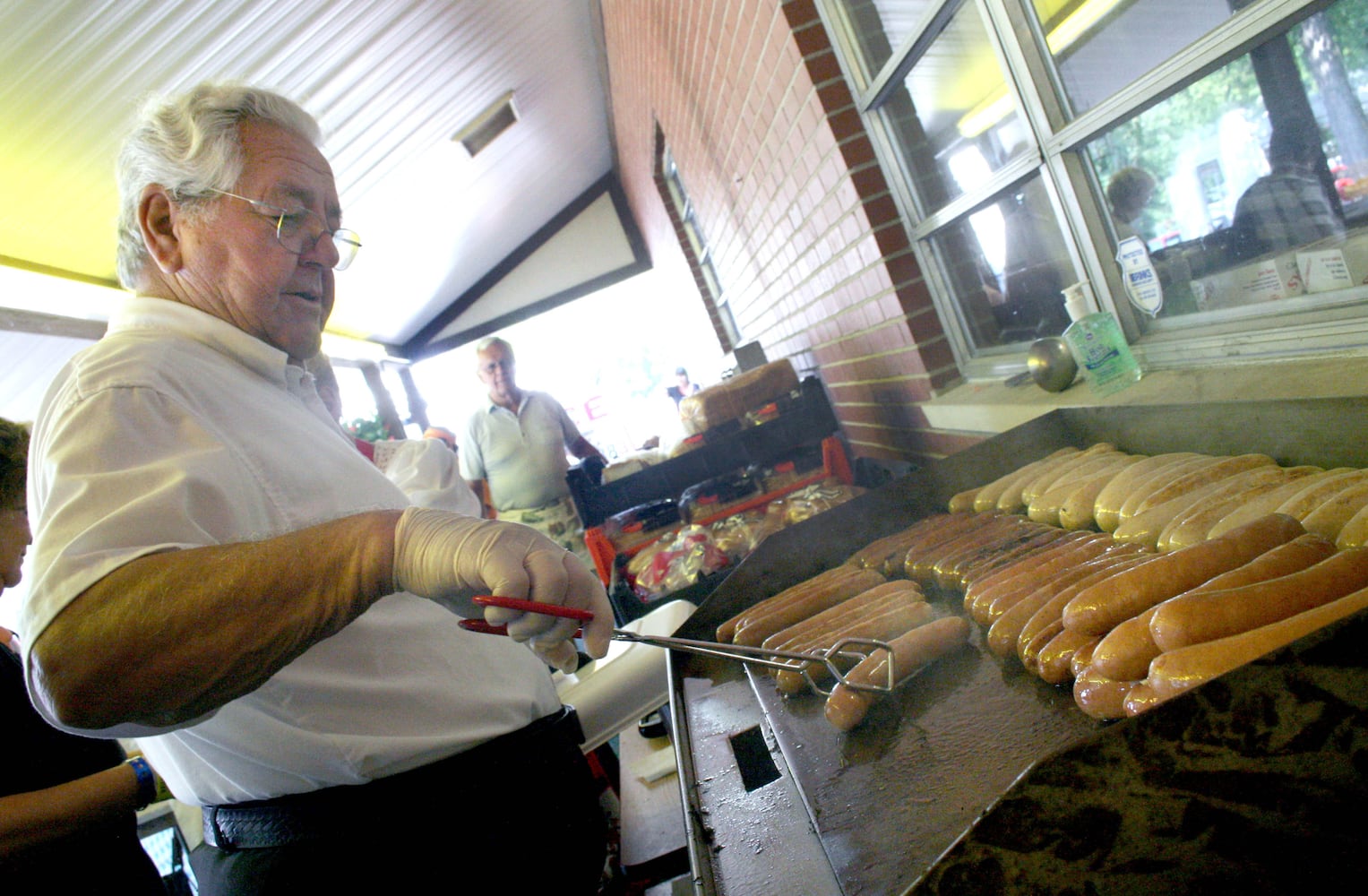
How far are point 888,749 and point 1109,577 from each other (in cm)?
58

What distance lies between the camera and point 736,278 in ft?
22.1

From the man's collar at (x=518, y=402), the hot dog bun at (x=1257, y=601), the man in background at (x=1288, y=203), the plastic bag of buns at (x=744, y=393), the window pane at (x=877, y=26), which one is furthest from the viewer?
the man's collar at (x=518, y=402)

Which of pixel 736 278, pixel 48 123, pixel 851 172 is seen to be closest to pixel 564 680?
pixel 851 172

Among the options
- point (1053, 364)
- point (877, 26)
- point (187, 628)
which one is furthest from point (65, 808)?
point (877, 26)

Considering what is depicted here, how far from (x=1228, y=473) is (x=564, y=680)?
233 centimetres

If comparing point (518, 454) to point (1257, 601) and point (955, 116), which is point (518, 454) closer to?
point (955, 116)

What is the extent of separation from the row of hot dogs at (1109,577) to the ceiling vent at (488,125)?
671 centimetres

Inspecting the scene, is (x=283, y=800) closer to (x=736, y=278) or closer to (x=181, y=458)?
(x=181, y=458)

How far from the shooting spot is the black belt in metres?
1.50

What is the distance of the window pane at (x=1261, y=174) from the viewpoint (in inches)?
60.8

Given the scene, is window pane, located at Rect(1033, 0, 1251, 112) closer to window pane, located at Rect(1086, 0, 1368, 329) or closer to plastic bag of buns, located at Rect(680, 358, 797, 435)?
window pane, located at Rect(1086, 0, 1368, 329)

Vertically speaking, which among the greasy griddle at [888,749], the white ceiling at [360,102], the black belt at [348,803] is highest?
the white ceiling at [360,102]

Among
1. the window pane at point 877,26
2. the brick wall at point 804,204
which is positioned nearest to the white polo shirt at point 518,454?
the brick wall at point 804,204

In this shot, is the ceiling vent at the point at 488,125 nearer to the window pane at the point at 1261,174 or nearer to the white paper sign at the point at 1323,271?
the window pane at the point at 1261,174
